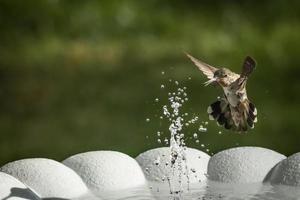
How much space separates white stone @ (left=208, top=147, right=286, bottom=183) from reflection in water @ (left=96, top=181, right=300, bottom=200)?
2.1 inches

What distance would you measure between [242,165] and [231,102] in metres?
0.56

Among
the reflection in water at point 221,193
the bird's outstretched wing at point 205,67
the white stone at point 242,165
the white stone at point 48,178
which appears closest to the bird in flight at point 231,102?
the bird's outstretched wing at point 205,67

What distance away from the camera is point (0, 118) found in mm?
4344

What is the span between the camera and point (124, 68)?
4.34 meters

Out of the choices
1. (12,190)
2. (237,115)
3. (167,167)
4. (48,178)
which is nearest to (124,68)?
(167,167)

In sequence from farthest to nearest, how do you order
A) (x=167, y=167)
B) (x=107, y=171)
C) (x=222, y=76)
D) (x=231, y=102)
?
(x=167, y=167), (x=107, y=171), (x=231, y=102), (x=222, y=76)

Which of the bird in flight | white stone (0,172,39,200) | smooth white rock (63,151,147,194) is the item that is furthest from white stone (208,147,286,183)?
white stone (0,172,39,200)

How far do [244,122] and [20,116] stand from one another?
7.72 ft

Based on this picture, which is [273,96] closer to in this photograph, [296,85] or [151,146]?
[296,85]

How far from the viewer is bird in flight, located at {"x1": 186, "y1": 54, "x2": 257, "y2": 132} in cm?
212

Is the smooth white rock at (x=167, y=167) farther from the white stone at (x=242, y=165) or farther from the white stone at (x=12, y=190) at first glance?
the white stone at (x=12, y=190)

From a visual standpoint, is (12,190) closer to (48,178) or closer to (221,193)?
(48,178)

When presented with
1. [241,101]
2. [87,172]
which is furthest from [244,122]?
[87,172]

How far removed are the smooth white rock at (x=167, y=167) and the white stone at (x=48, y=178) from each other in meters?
0.31
